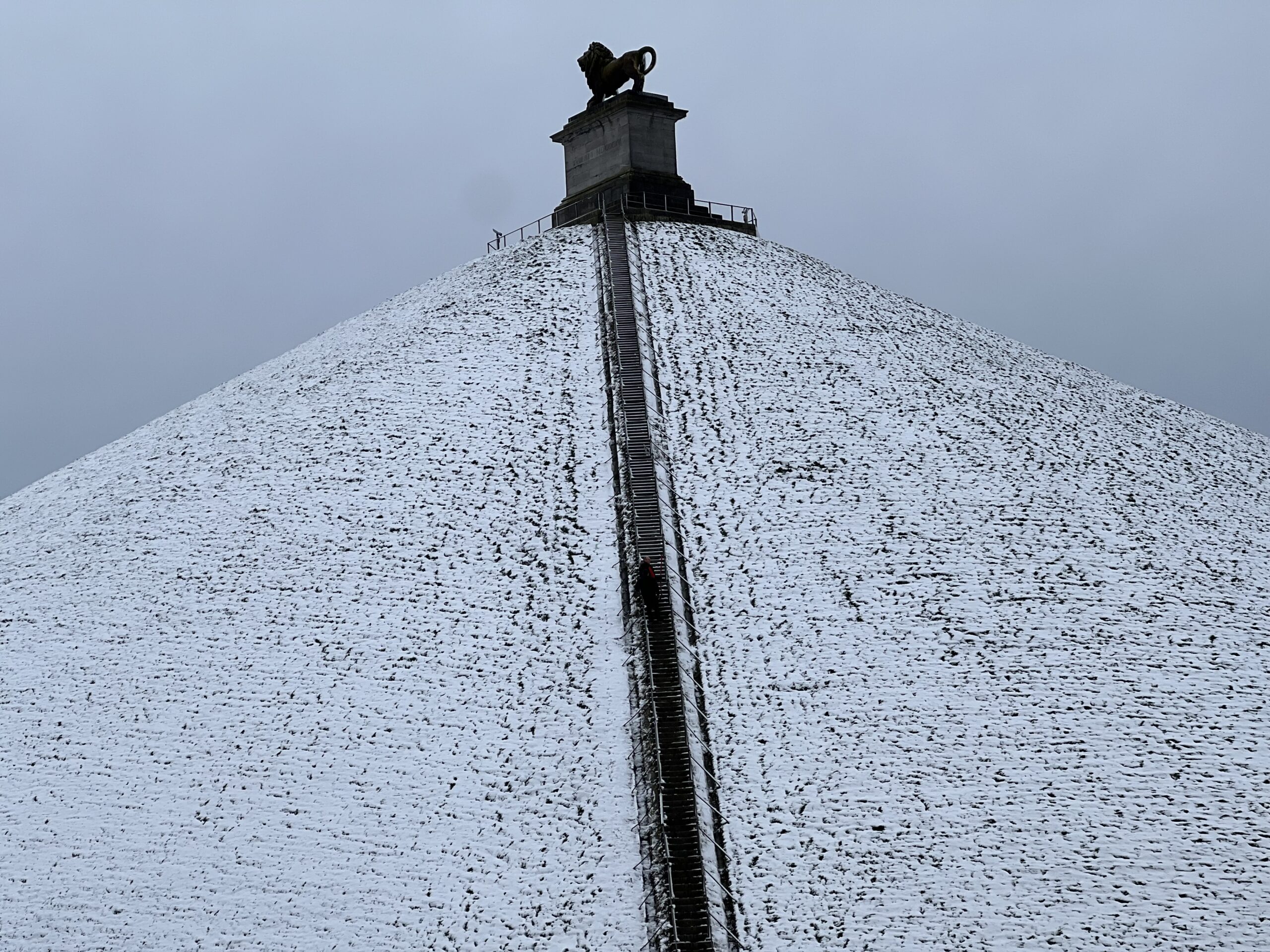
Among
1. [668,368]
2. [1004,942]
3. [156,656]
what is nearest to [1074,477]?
[668,368]

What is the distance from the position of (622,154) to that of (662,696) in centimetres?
2260

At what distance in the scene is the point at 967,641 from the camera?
71.7 ft

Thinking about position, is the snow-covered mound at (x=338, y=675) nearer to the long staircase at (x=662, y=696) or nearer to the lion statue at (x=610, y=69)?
the long staircase at (x=662, y=696)

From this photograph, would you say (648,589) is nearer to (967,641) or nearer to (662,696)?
A: (662,696)

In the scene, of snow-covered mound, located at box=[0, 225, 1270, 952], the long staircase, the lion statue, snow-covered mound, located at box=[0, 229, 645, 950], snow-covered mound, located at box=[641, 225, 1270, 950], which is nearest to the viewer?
the long staircase

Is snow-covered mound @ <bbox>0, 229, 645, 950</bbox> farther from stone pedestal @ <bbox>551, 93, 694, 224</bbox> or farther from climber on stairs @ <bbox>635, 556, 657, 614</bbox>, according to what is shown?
stone pedestal @ <bbox>551, 93, 694, 224</bbox>

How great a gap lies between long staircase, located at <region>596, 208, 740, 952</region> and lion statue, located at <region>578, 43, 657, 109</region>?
35.9ft

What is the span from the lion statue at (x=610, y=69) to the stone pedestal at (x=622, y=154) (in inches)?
19.0

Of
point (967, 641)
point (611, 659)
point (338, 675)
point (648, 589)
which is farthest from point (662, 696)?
point (338, 675)

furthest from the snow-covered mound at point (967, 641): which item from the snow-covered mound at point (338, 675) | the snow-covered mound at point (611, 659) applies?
the snow-covered mound at point (338, 675)

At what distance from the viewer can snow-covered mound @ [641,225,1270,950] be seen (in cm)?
1741

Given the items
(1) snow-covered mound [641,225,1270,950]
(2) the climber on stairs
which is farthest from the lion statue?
(2) the climber on stairs

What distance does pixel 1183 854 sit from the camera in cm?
1764

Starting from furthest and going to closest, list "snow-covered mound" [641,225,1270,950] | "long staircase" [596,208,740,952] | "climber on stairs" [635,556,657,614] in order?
"climber on stairs" [635,556,657,614], "snow-covered mound" [641,225,1270,950], "long staircase" [596,208,740,952]
